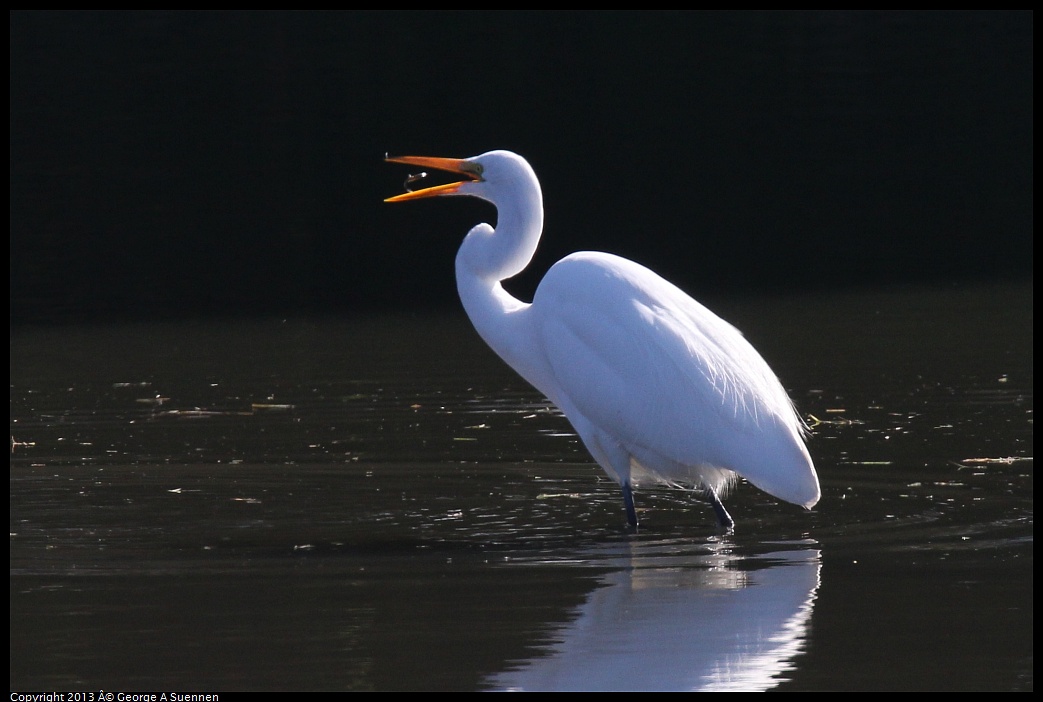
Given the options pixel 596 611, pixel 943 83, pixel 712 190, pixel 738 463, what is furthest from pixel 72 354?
pixel 943 83

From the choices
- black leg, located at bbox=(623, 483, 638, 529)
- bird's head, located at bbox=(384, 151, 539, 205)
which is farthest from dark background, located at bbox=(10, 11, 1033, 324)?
black leg, located at bbox=(623, 483, 638, 529)

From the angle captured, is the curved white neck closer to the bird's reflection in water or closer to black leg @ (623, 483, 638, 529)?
black leg @ (623, 483, 638, 529)

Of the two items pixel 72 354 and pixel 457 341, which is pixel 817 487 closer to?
pixel 457 341

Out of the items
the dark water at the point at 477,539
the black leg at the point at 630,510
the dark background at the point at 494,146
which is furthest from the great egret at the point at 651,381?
the dark background at the point at 494,146

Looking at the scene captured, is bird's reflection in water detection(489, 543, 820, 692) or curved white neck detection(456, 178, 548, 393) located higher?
curved white neck detection(456, 178, 548, 393)

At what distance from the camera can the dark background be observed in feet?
46.4

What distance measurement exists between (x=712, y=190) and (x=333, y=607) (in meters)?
12.9

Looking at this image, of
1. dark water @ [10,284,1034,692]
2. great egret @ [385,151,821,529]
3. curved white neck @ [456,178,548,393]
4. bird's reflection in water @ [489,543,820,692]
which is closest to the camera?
bird's reflection in water @ [489,543,820,692]

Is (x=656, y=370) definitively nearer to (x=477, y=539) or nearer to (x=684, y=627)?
(x=477, y=539)

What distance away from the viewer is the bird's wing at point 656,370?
5.91 m

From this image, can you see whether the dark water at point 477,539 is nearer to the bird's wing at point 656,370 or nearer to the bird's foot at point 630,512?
the bird's foot at point 630,512

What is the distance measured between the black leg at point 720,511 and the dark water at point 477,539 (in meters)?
0.08

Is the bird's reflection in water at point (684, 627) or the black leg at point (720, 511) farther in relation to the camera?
the black leg at point (720, 511)

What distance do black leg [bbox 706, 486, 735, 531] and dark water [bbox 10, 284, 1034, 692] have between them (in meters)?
0.08
